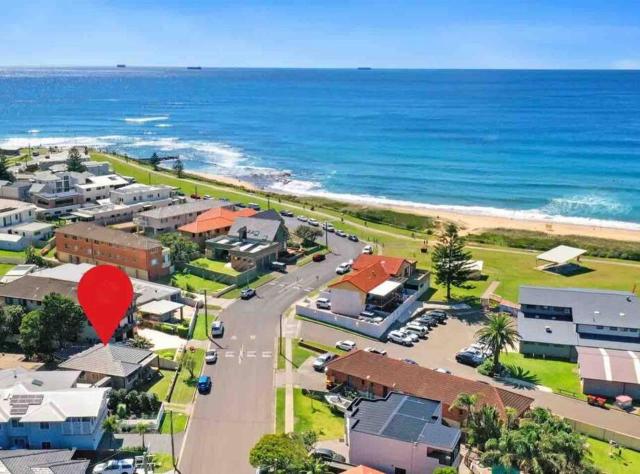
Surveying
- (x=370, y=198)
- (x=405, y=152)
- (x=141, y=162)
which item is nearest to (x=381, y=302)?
(x=370, y=198)

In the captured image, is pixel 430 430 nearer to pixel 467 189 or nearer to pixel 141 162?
pixel 467 189

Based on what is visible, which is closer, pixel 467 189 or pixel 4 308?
pixel 4 308

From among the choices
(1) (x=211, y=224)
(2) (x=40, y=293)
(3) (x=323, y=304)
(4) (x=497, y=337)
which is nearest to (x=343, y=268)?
(3) (x=323, y=304)

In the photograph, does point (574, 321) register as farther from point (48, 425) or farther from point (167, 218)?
point (167, 218)

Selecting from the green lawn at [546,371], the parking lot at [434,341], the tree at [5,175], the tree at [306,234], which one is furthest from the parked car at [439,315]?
the tree at [5,175]

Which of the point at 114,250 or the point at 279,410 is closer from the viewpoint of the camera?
the point at 279,410

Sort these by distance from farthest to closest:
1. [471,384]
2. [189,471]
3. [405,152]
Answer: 1. [405,152]
2. [471,384]
3. [189,471]

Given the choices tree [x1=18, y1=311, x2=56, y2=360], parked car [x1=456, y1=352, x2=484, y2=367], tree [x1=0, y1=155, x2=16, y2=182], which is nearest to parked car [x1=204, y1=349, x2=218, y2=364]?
tree [x1=18, y1=311, x2=56, y2=360]

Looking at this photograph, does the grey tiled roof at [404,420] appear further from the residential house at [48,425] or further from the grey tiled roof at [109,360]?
the grey tiled roof at [109,360]
